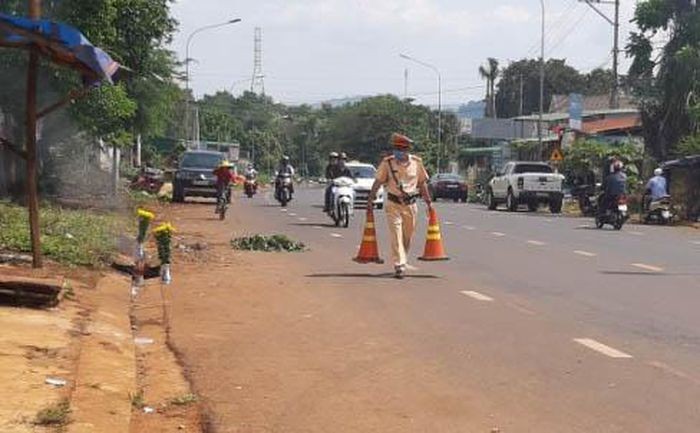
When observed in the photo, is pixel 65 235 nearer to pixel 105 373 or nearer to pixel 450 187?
pixel 105 373

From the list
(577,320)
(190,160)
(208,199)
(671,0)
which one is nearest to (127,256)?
(577,320)

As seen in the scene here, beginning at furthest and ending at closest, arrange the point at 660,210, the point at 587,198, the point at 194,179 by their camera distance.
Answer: the point at 194,179, the point at 587,198, the point at 660,210

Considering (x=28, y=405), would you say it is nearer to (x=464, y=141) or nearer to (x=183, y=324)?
(x=183, y=324)

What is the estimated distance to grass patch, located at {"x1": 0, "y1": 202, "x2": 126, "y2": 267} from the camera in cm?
1299

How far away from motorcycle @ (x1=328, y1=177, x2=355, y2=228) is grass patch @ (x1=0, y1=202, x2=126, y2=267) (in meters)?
5.61

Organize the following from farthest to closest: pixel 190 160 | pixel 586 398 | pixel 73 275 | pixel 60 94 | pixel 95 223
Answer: pixel 190 160 < pixel 60 94 < pixel 95 223 < pixel 73 275 < pixel 586 398

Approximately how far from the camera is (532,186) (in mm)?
37656

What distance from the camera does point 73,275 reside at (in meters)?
11.9

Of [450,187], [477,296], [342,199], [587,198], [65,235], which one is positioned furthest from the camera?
[450,187]

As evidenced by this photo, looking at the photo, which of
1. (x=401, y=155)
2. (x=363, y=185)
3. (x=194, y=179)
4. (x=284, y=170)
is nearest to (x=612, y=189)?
(x=363, y=185)

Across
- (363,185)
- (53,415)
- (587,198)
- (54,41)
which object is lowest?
(53,415)

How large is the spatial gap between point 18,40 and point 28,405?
5.47 meters

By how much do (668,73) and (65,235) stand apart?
3020cm

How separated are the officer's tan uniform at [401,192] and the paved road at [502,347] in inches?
20.4
